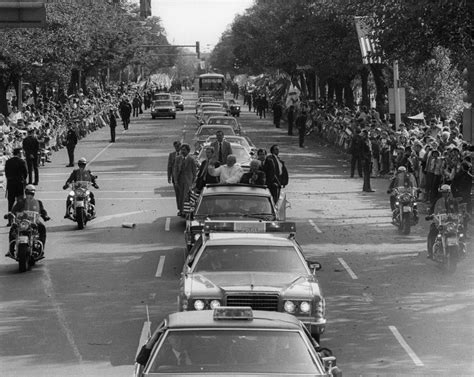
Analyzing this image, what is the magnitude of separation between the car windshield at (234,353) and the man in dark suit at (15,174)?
19.4 meters

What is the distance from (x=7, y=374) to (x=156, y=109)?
70408 mm

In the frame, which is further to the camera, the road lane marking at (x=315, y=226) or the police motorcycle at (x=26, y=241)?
the road lane marking at (x=315, y=226)

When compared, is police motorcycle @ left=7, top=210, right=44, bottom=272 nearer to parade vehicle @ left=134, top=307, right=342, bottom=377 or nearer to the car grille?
the car grille

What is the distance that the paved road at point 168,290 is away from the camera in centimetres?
1480

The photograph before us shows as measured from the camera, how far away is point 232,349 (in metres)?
9.69

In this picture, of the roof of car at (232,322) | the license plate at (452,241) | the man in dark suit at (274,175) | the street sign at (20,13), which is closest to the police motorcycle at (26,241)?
the street sign at (20,13)

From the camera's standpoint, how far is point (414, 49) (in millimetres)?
26469

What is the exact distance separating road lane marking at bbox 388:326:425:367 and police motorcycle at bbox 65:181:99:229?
40.0 ft

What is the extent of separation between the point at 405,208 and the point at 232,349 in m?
16.9

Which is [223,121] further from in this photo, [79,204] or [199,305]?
[199,305]

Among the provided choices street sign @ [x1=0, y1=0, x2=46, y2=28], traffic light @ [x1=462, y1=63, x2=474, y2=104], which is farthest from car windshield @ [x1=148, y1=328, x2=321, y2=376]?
traffic light @ [x1=462, y1=63, x2=474, y2=104]

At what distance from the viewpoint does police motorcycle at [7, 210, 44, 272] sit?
70.1 ft

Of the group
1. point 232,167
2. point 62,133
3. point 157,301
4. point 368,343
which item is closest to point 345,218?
point 232,167

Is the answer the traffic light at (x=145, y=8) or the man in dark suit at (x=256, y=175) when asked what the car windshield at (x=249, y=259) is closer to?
the man in dark suit at (x=256, y=175)
